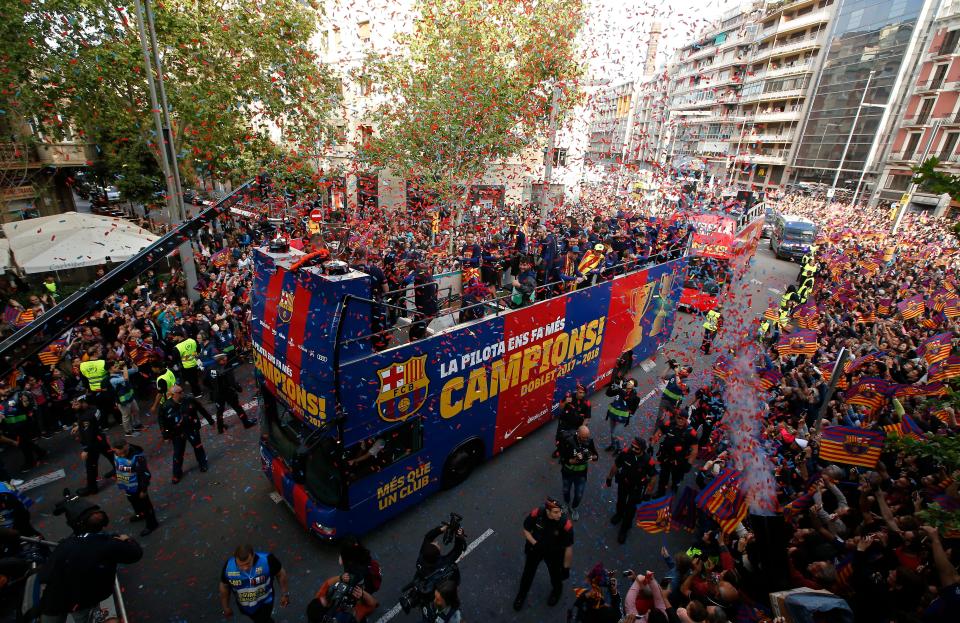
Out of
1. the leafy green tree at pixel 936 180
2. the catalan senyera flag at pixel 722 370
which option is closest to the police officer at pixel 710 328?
the catalan senyera flag at pixel 722 370

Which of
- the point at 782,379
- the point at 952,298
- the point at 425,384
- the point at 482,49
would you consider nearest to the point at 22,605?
the point at 425,384

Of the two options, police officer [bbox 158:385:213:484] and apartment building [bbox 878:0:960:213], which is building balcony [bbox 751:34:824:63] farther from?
police officer [bbox 158:385:213:484]

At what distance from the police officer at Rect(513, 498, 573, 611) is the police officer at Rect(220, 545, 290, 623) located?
300 centimetres

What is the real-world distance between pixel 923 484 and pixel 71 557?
10265 mm

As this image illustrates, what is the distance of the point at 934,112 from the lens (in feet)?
123

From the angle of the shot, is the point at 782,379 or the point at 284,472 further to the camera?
the point at 782,379

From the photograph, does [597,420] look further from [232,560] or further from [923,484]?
[232,560]

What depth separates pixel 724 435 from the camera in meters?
8.68

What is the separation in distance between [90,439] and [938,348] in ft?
54.7

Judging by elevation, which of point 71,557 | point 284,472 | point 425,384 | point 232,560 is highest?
point 425,384

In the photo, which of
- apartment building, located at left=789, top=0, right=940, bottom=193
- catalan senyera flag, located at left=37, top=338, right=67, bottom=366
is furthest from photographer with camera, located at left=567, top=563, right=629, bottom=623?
apartment building, located at left=789, top=0, right=940, bottom=193

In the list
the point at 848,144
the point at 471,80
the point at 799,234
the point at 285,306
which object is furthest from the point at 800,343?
the point at 848,144

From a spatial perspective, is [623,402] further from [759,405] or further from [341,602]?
[341,602]

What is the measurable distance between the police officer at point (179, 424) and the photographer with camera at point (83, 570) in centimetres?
302
